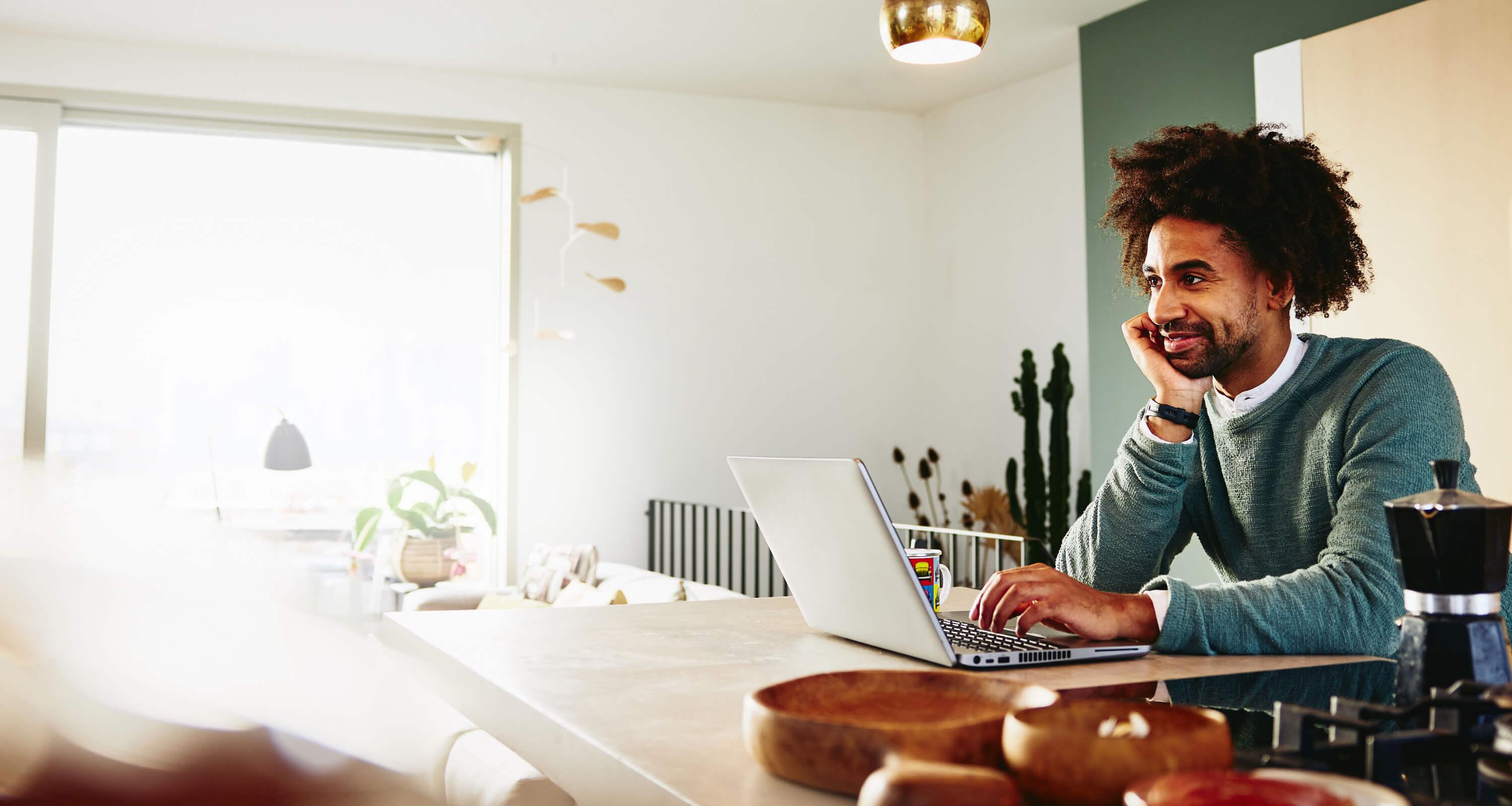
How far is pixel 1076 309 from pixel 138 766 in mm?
4401

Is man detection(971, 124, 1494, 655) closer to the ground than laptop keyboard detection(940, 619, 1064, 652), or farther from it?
farther from it

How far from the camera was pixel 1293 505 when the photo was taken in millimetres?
1474

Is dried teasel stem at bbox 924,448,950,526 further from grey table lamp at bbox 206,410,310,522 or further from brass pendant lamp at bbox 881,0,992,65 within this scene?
brass pendant lamp at bbox 881,0,992,65

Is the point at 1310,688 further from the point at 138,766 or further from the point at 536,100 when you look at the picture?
the point at 536,100

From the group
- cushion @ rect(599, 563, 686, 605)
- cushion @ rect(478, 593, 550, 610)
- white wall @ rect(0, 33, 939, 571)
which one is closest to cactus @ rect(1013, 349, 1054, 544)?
white wall @ rect(0, 33, 939, 571)

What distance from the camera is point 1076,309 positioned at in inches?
190

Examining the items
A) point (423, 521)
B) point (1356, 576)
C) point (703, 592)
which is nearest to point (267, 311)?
point (423, 521)

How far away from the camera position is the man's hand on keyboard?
1.17 m

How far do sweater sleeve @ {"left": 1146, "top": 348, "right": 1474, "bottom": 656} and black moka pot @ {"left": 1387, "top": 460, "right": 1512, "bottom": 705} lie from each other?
305mm

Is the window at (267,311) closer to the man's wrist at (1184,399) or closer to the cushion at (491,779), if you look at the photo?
the cushion at (491,779)

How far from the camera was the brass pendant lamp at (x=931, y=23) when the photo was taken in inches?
70.3

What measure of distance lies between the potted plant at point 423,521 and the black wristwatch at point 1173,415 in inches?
144

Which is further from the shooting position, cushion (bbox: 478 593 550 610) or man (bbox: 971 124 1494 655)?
cushion (bbox: 478 593 550 610)

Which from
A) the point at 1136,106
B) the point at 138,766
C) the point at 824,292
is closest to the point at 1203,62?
the point at 1136,106
